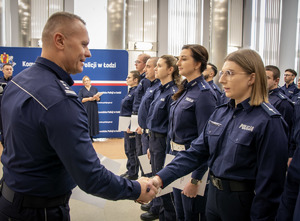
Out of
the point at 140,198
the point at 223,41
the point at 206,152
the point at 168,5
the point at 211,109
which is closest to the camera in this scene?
the point at 140,198

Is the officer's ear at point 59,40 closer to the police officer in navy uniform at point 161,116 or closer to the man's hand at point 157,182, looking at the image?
the man's hand at point 157,182

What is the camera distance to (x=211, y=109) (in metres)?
2.28

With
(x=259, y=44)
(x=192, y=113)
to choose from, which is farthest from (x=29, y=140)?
(x=259, y=44)

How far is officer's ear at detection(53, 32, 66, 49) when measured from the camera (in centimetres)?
135

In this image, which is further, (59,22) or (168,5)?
(168,5)

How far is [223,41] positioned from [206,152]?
8.19 metres

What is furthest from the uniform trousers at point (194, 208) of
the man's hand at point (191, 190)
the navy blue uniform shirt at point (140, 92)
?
the navy blue uniform shirt at point (140, 92)

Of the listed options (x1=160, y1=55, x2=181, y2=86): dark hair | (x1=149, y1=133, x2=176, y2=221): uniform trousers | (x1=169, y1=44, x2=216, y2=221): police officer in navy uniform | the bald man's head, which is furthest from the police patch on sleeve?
(x1=160, y1=55, x2=181, y2=86): dark hair

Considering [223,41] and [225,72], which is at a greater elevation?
[223,41]

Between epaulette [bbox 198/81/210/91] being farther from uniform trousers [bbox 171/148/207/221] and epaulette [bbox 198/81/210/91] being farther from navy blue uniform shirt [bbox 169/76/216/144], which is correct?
uniform trousers [bbox 171/148/207/221]

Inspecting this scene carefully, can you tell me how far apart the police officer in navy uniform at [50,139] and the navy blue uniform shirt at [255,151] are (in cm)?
56

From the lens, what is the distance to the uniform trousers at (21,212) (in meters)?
1.30

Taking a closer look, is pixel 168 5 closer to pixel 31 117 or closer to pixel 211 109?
pixel 211 109

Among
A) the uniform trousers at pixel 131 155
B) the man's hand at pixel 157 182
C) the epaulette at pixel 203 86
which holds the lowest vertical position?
the uniform trousers at pixel 131 155
